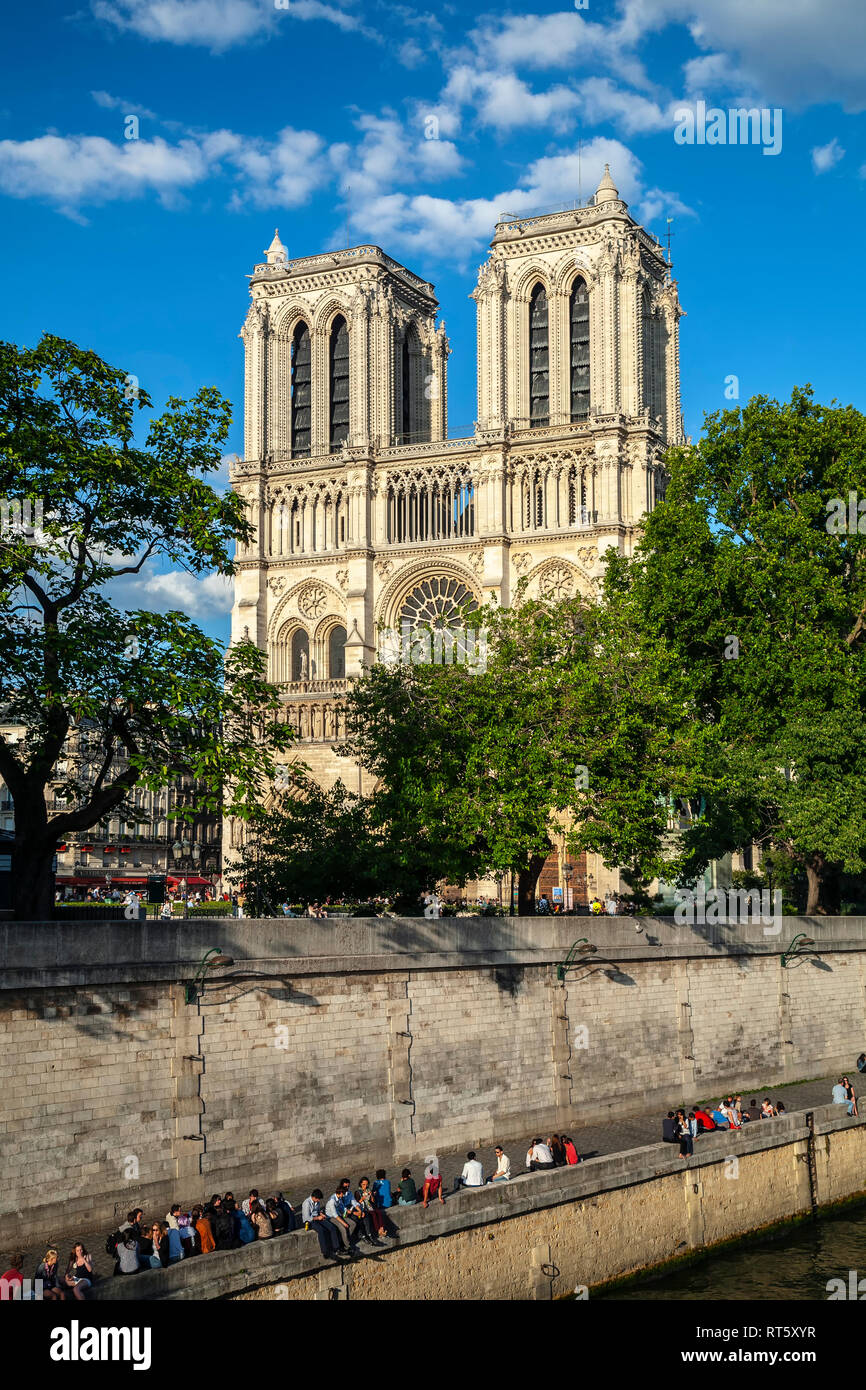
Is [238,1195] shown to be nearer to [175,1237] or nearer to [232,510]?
[175,1237]

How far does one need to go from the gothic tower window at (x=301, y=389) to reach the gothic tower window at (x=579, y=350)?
14.2 meters

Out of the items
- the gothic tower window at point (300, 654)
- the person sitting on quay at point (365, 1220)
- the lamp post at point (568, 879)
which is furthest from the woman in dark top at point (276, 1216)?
the gothic tower window at point (300, 654)

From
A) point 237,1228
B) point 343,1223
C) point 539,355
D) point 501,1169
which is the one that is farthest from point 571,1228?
point 539,355

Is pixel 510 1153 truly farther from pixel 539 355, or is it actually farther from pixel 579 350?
pixel 539 355

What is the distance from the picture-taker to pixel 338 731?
213 ft

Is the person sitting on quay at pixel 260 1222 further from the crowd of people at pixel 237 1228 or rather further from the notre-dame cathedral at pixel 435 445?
the notre-dame cathedral at pixel 435 445

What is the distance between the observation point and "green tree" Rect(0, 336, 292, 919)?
838 inches

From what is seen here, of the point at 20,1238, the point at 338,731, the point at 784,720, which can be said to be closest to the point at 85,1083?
the point at 20,1238

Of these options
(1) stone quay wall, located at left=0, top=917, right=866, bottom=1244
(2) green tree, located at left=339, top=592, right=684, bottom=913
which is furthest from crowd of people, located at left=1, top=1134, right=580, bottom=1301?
(2) green tree, located at left=339, top=592, right=684, bottom=913

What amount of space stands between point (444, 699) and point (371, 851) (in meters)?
3.93

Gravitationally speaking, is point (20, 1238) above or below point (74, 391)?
below

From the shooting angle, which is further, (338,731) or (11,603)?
(338,731)

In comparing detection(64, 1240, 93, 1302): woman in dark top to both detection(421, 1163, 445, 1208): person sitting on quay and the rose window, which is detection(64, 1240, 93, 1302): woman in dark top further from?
the rose window

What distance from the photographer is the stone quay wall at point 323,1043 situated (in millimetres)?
18531
